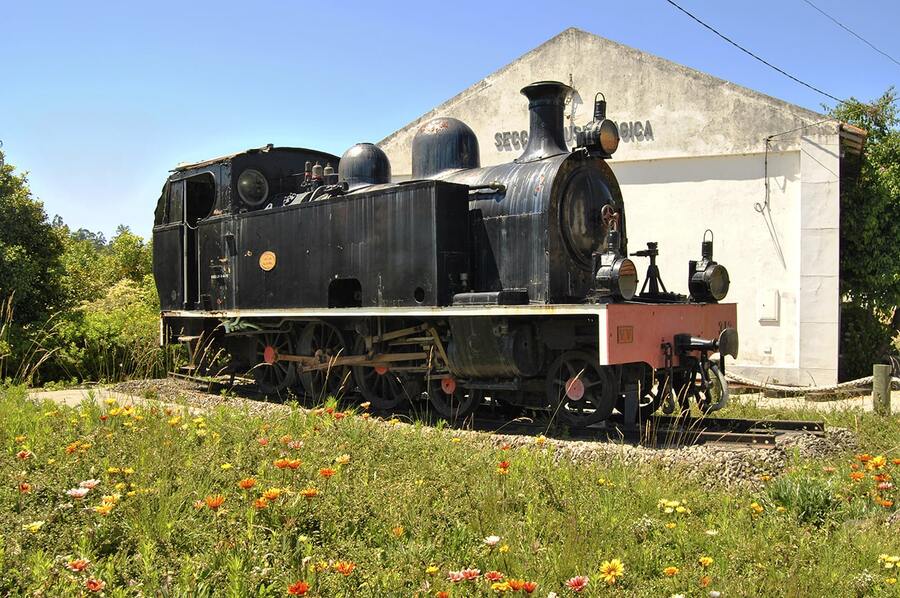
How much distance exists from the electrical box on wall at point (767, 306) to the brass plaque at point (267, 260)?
7532 mm

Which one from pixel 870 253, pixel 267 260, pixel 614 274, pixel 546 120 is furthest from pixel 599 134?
pixel 870 253

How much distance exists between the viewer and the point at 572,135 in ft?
44.4

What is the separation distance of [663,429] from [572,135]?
8.13 metres

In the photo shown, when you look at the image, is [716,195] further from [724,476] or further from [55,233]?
[55,233]

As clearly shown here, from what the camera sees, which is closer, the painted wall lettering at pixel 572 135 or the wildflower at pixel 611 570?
the wildflower at pixel 611 570

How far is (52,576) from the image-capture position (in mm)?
2945

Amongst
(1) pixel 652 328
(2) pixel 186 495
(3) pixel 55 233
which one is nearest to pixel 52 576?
(2) pixel 186 495

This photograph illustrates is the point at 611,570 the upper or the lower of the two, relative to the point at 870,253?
lower

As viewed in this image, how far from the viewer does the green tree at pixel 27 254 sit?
1102 cm

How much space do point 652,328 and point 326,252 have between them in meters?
3.48

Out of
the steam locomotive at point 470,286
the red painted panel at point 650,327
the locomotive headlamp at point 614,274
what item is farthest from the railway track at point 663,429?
the locomotive headlamp at point 614,274

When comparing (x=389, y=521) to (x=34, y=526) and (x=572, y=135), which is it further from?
(x=572, y=135)

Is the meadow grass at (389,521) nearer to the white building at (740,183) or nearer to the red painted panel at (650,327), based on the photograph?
the red painted panel at (650,327)

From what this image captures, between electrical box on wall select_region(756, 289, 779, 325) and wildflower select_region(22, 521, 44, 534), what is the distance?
10.9 metres
